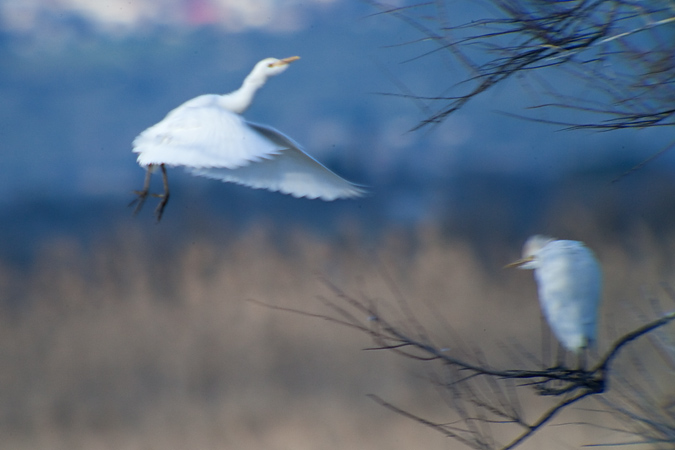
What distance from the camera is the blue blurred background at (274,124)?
1788mm

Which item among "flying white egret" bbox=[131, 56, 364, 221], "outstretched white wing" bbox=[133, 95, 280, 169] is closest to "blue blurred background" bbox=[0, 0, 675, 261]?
"flying white egret" bbox=[131, 56, 364, 221]

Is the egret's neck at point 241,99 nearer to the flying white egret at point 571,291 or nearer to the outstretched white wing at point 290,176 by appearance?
the outstretched white wing at point 290,176

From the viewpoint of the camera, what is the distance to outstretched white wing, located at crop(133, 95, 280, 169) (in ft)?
4.46

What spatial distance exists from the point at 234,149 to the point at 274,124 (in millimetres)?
451

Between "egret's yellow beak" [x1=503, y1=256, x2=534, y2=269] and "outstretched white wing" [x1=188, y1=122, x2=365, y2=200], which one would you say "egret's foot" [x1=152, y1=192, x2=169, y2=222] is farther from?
"egret's yellow beak" [x1=503, y1=256, x2=534, y2=269]

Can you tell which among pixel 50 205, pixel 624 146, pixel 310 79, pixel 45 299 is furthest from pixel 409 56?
pixel 45 299

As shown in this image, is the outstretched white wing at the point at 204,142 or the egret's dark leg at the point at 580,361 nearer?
the egret's dark leg at the point at 580,361

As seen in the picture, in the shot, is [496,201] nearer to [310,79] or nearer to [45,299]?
[310,79]

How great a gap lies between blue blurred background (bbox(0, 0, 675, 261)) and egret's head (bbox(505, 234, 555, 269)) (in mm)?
101

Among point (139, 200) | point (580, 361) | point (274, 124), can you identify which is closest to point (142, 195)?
point (139, 200)

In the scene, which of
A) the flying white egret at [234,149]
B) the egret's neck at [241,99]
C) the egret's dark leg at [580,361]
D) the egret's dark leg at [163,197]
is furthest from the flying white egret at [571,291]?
the egret's dark leg at [163,197]

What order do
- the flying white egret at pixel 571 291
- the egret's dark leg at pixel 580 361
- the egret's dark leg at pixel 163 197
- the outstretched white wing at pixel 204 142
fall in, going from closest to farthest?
1. the egret's dark leg at pixel 580 361
2. the outstretched white wing at pixel 204 142
3. the flying white egret at pixel 571 291
4. the egret's dark leg at pixel 163 197

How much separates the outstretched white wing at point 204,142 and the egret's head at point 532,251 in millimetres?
800

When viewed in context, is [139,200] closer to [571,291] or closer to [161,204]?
[161,204]
